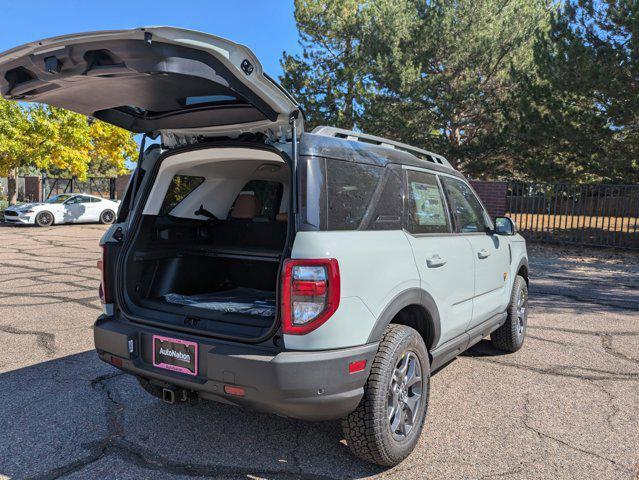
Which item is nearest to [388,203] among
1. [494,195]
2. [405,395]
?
[405,395]

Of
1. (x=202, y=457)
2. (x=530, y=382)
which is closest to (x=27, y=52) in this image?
(x=202, y=457)

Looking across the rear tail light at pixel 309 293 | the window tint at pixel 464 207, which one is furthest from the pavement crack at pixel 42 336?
the window tint at pixel 464 207

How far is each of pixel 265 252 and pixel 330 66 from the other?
72.4ft

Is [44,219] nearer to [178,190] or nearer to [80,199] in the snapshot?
[80,199]

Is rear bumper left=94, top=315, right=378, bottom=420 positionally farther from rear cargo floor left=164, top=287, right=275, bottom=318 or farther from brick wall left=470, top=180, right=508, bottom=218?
brick wall left=470, top=180, right=508, bottom=218

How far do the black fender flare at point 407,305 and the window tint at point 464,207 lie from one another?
0.90 metres

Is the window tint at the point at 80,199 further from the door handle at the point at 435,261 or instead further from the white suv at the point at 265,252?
the door handle at the point at 435,261

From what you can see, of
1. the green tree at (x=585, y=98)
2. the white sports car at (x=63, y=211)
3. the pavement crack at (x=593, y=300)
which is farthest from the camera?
the white sports car at (x=63, y=211)

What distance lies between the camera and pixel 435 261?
332 centimetres

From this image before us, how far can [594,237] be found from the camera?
15.1 metres

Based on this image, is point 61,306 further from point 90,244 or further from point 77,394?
point 90,244

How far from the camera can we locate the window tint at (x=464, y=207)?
396 cm

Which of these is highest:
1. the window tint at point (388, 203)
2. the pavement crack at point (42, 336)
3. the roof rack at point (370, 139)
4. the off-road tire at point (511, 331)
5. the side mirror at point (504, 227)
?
the roof rack at point (370, 139)

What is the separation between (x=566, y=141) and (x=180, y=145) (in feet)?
46.4
